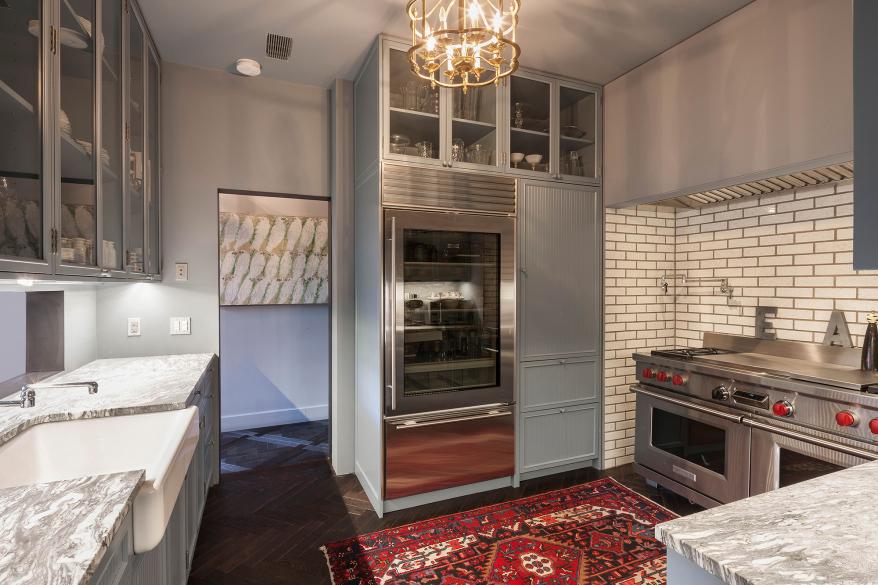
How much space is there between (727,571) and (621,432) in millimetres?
2953

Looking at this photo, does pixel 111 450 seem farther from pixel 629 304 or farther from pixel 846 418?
pixel 629 304

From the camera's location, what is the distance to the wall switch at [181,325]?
3.12m

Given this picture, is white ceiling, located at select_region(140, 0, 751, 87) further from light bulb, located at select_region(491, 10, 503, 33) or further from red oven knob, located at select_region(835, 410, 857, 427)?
red oven knob, located at select_region(835, 410, 857, 427)

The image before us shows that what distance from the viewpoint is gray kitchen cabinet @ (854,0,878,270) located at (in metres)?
1.19

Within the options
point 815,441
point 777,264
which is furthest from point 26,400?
point 777,264

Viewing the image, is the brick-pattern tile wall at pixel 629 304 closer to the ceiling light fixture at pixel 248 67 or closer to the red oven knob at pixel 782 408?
the red oven knob at pixel 782 408

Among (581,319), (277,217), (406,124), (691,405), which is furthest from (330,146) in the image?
(691,405)

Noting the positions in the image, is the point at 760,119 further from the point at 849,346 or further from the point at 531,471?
the point at 531,471

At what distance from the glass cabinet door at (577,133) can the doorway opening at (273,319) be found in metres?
2.35

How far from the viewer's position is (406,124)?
2.91 metres

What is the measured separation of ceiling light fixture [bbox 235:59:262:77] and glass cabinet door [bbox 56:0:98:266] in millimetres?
1355

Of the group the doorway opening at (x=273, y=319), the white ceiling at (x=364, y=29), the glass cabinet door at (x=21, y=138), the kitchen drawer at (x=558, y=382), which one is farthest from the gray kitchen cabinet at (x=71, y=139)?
the kitchen drawer at (x=558, y=382)

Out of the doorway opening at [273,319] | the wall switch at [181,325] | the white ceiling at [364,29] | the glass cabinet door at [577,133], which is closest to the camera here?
the white ceiling at [364,29]

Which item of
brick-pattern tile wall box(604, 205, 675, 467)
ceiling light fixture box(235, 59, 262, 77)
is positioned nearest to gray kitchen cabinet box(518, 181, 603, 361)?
brick-pattern tile wall box(604, 205, 675, 467)
